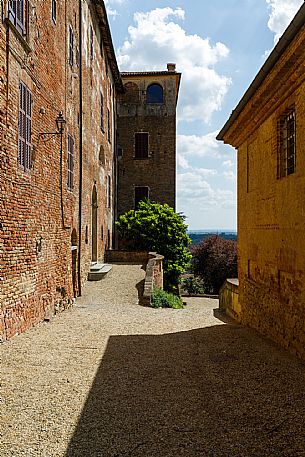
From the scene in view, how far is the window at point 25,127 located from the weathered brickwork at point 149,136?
19.8m

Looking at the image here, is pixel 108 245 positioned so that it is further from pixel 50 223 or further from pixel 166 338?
pixel 166 338

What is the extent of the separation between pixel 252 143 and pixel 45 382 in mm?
6941

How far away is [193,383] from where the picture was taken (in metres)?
→ 5.71

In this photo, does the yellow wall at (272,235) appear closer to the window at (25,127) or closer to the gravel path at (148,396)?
the gravel path at (148,396)

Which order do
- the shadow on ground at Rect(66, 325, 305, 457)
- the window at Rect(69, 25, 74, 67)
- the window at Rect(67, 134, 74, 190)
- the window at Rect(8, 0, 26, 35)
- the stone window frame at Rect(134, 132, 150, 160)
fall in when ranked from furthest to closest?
1. the stone window frame at Rect(134, 132, 150, 160)
2. the window at Rect(69, 25, 74, 67)
3. the window at Rect(67, 134, 74, 190)
4. the window at Rect(8, 0, 26, 35)
5. the shadow on ground at Rect(66, 325, 305, 457)

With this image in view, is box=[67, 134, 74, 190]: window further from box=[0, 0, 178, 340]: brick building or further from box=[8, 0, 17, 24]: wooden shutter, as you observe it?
box=[8, 0, 17, 24]: wooden shutter

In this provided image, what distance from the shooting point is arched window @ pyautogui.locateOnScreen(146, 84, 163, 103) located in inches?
1178

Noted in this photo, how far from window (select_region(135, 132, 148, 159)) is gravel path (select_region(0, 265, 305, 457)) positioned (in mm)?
21592

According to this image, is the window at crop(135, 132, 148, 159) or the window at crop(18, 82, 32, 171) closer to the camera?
the window at crop(18, 82, 32, 171)

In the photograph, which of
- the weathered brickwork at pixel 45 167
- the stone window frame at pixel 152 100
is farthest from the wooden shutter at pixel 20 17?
the stone window frame at pixel 152 100

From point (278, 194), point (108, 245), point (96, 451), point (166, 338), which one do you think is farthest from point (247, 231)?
point (108, 245)

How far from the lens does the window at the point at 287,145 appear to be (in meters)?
7.76

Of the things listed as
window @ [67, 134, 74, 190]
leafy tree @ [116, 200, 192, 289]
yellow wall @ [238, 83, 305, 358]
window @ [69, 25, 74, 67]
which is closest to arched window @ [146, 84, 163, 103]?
leafy tree @ [116, 200, 192, 289]

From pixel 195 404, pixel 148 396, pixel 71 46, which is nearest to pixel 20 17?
pixel 71 46
